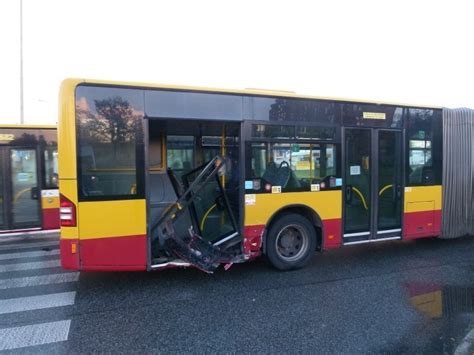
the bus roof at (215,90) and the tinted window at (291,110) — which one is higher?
the bus roof at (215,90)

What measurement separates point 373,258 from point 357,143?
7.02ft

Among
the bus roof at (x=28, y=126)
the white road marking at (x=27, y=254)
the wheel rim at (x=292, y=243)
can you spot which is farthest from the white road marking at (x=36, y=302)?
the bus roof at (x=28, y=126)

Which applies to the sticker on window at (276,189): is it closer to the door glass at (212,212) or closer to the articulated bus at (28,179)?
the door glass at (212,212)

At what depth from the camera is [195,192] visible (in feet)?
18.9

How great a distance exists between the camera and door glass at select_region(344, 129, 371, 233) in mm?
6445

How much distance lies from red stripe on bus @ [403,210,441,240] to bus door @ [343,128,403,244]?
173mm

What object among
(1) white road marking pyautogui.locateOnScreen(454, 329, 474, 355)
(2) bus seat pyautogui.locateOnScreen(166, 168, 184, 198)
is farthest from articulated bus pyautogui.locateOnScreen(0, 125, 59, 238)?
(1) white road marking pyautogui.locateOnScreen(454, 329, 474, 355)

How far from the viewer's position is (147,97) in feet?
16.6

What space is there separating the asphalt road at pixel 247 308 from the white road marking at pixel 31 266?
0.07 ft

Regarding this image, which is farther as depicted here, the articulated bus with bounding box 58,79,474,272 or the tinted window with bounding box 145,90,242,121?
the tinted window with bounding box 145,90,242,121

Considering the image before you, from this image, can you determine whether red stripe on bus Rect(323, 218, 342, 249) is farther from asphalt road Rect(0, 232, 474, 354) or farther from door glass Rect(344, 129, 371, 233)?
asphalt road Rect(0, 232, 474, 354)

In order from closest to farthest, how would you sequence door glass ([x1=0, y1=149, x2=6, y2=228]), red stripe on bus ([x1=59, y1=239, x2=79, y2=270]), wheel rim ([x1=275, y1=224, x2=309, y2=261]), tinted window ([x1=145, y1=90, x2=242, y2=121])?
red stripe on bus ([x1=59, y1=239, x2=79, y2=270]) < tinted window ([x1=145, y1=90, x2=242, y2=121]) < wheel rim ([x1=275, y1=224, x2=309, y2=261]) < door glass ([x1=0, y1=149, x2=6, y2=228])

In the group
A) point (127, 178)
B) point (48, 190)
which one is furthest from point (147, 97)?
point (48, 190)

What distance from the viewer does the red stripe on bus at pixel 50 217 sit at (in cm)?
846
